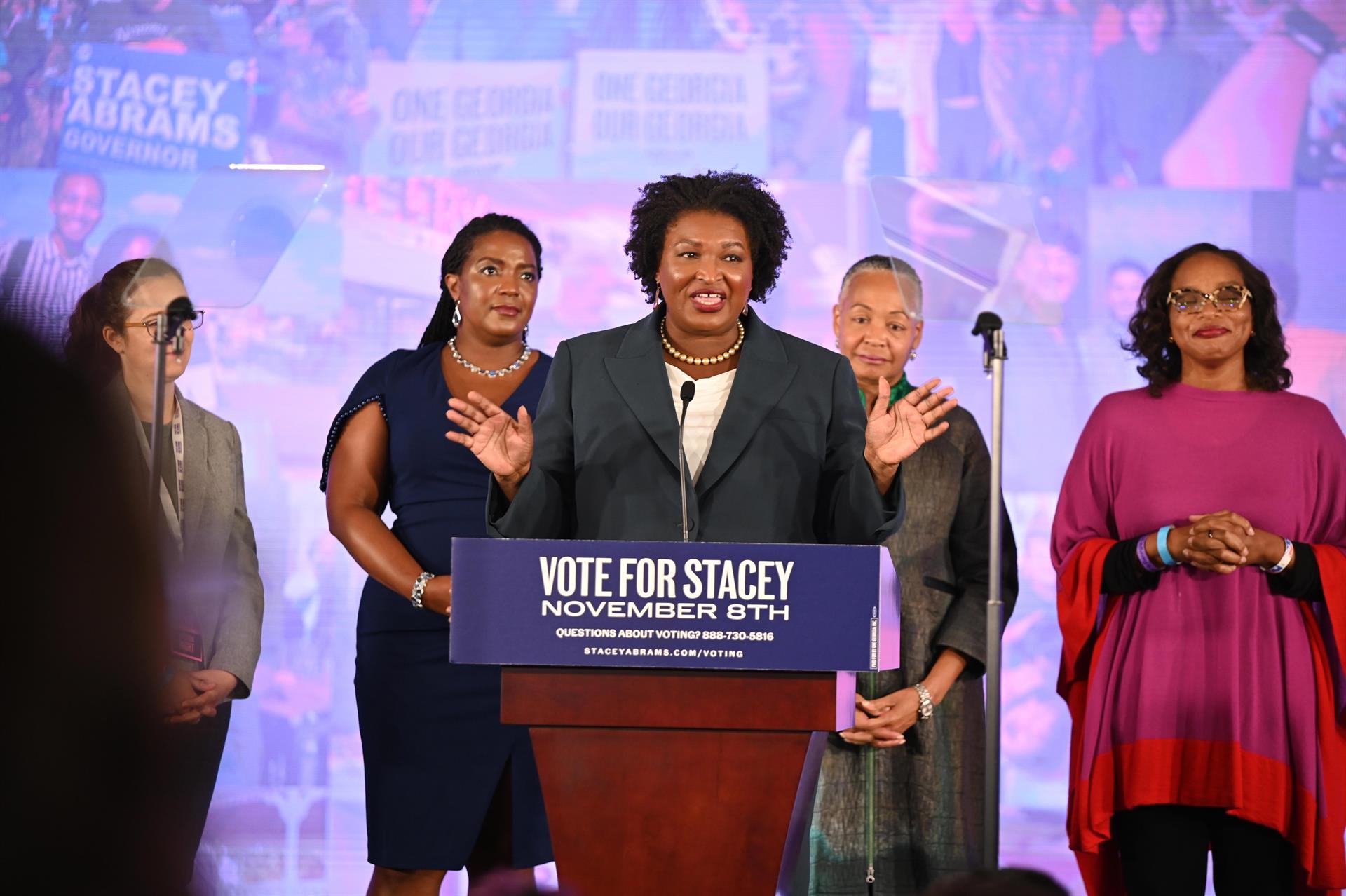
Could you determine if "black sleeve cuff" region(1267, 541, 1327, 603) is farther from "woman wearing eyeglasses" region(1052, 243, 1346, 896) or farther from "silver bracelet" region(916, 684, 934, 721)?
"silver bracelet" region(916, 684, 934, 721)

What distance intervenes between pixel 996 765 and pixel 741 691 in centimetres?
144

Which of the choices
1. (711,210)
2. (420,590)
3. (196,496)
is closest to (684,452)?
(711,210)

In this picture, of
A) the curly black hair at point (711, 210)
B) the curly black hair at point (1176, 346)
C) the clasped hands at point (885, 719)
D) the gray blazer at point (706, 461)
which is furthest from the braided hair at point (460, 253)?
the curly black hair at point (1176, 346)

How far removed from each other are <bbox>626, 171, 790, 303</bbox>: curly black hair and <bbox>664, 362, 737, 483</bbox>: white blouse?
0.25m

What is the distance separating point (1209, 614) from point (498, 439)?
1.67 meters

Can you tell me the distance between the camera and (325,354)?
15.8ft

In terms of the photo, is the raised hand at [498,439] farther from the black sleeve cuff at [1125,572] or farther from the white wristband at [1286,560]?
the white wristband at [1286,560]

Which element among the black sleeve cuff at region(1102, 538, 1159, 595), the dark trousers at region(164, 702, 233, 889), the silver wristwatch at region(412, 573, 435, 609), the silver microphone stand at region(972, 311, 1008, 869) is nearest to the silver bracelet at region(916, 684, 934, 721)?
the silver microphone stand at region(972, 311, 1008, 869)

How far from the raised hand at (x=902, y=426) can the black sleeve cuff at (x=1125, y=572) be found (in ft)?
3.04

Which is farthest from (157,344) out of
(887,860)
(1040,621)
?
Result: (1040,621)

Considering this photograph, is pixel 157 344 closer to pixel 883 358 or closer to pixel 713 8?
pixel 883 358

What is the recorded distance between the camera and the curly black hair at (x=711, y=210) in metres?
2.79

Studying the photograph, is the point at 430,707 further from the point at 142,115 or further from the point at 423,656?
the point at 142,115

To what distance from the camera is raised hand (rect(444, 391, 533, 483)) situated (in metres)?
2.45
